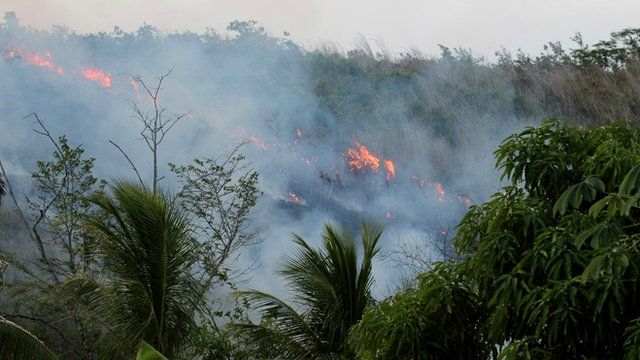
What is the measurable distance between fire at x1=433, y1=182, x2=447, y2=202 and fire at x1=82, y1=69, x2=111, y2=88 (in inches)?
319

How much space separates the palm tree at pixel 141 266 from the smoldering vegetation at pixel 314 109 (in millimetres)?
9265

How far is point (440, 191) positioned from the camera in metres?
19.2

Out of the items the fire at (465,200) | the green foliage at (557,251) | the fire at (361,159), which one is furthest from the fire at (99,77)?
the green foliage at (557,251)

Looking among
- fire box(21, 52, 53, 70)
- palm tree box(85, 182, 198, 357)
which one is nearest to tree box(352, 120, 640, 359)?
palm tree box(85, 182, 198, 357)

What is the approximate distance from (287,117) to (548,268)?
Answer: 15.2 metres

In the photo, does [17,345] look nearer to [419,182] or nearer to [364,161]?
[419,182]

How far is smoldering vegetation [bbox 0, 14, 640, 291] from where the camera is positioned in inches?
763

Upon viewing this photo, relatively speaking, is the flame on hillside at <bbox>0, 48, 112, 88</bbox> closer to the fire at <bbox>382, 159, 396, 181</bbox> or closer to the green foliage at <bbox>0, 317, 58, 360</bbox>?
the fire at <bbox>382, 159, 396, 181</bbox>

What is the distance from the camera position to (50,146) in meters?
21.3

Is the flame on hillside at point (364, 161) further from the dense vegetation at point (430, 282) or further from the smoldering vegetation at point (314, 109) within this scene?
the dense vegetation at point (430, 282)

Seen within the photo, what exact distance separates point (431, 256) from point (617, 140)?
10.6 m

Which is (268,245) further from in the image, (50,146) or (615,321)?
(615,321)

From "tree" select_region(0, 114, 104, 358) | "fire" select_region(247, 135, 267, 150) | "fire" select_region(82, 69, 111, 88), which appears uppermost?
"fire" select_region(82, 69, 111, 88)

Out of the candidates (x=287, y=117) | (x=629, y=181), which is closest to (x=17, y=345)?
(x=629, y=181)
